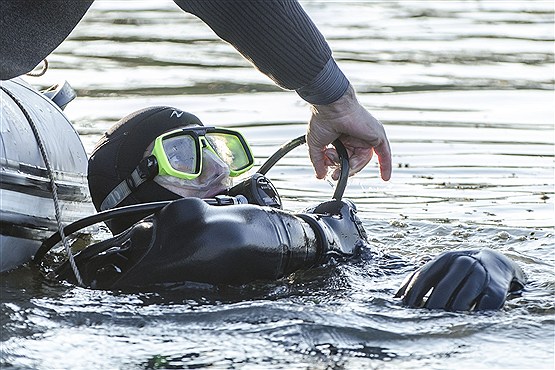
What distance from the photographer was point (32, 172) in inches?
166

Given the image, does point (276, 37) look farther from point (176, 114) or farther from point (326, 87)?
point (176, 114)

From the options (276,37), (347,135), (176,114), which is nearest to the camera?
(276,37)

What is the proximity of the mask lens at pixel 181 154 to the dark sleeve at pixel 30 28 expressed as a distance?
28.1 inches

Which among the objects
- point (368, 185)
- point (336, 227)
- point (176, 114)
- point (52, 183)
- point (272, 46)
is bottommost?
point (368, 185)

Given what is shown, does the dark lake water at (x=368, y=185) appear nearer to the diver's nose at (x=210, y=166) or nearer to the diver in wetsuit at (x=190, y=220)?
the diver in wetsuit at (x=190, y=220)

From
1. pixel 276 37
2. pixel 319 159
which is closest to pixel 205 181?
pixel 319 159

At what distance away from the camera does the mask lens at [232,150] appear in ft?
15.4

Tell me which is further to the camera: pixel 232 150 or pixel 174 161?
pixel 232 150

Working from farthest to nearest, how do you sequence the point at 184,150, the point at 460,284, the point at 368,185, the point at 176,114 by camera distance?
the point at 368,185 < the point at 176,114 < the point at 184,150 < the point at 460,284

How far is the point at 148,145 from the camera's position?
4.55 metres

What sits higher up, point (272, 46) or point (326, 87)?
point (272, 46)

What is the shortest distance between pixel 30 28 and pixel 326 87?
0.99 metres

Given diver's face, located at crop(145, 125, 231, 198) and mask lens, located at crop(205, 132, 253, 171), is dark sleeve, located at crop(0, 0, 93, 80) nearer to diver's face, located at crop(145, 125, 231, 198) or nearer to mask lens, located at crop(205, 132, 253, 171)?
diver's face, located at crop(145, 125, 231, 198)

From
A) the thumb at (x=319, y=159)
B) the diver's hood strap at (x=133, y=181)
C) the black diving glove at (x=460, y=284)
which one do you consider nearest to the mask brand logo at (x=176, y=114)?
the diver's hood strap at (x=133, y=181)
